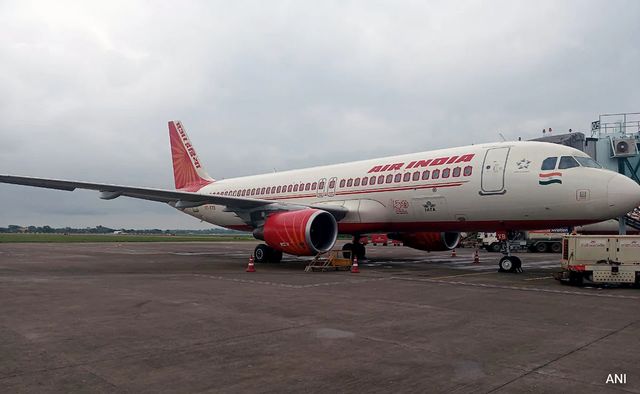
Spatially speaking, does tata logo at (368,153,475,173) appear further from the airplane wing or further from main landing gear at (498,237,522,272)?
main landing gear at (498,237,522,272)

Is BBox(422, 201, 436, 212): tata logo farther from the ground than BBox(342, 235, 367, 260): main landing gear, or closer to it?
farther from the ground

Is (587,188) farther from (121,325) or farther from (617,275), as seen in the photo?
(121,325)

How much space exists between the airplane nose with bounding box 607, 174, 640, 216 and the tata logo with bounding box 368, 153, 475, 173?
4.12 m

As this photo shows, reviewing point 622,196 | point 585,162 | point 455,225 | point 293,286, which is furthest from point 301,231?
point 622,196

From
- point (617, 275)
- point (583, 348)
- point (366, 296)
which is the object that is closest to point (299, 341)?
point (583, 348)

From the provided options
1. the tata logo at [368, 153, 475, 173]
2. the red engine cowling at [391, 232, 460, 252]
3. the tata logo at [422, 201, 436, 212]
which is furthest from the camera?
the red engine cowling at [391, 232, 460, 252]

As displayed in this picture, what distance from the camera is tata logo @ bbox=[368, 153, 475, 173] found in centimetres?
1569

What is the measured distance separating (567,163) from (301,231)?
317 inches

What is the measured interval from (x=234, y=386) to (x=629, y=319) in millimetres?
6407

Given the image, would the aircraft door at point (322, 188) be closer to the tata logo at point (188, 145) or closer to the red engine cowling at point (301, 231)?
the red engine cowling at point (301, 231)

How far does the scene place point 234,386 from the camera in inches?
169

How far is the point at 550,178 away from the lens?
13.6m

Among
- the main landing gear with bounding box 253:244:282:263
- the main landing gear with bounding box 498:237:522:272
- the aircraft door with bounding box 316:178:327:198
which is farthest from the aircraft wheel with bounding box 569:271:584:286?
the main landing gear with bounding box 253:244:282:263

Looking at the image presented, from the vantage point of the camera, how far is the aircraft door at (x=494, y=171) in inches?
568
